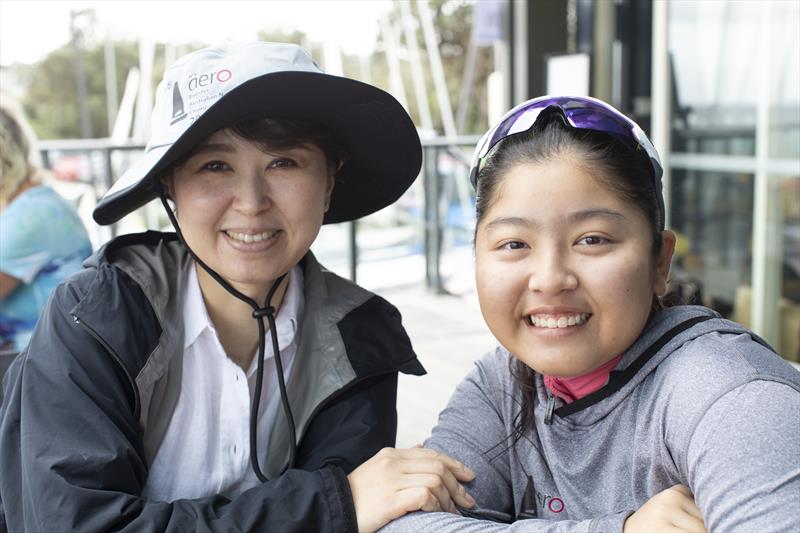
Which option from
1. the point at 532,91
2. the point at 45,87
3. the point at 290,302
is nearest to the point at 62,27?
the point at 45,87

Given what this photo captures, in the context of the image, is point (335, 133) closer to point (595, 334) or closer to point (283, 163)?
point (283, 163)

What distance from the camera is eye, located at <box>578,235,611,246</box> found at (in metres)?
1.05

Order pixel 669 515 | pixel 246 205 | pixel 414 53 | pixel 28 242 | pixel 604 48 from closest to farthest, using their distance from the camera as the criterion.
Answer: pixel 669 515 → pixel 246 205 → pixel 28 242 → pixel 604 48 → pixel 414 53

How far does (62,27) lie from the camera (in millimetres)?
17359

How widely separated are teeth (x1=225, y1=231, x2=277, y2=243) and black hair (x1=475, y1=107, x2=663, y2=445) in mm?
366

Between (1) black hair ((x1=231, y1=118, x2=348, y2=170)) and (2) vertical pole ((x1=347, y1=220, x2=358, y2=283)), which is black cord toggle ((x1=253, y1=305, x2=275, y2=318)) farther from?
(2) vertical pole ((x1=347, y1=220, x2=358, y2=283))

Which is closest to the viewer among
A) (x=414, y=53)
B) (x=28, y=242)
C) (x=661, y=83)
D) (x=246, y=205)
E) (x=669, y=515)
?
(x=669, y=515)

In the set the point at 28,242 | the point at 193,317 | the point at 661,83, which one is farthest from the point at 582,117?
the point at 661,83

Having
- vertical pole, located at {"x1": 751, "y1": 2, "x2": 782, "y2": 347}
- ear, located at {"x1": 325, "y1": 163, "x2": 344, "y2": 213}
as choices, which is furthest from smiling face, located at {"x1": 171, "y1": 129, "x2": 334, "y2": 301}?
vertical pole, located at {"x1": 751, "y1": 2, "x2": 782, "y2": 347}

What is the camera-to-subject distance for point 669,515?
907mm

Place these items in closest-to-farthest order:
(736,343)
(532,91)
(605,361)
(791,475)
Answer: (791,475) < (736,343) < (605,361) < (532,91)

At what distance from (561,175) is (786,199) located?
9.99ft

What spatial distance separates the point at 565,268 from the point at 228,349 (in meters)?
0.66

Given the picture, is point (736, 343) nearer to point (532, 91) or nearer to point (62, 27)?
point (532, 91)
